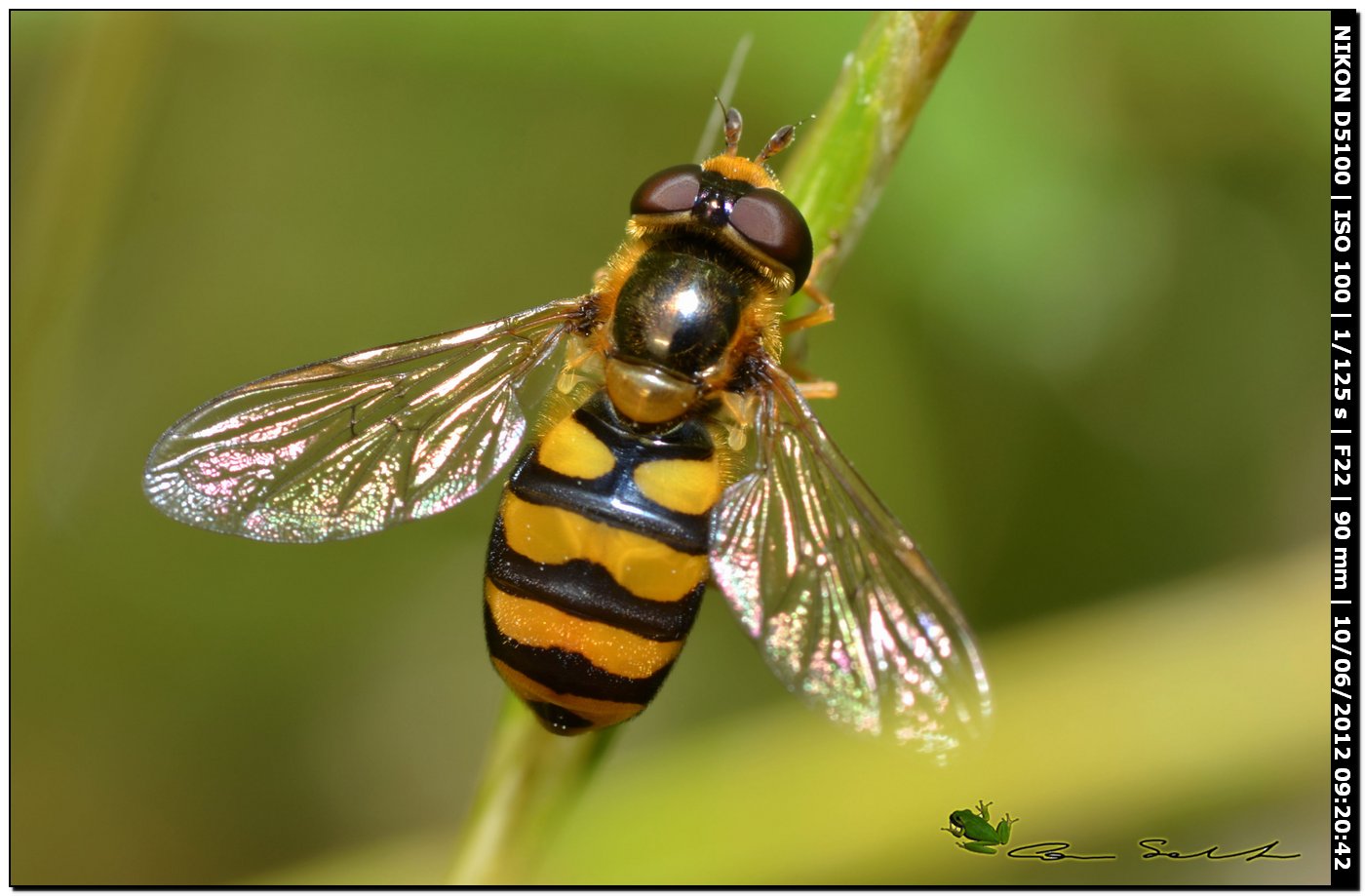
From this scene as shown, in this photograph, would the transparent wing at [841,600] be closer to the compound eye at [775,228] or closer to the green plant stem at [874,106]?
the compound eye at [775,228]

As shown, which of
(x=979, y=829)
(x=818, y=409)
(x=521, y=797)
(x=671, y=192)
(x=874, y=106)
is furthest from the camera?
(x=818, y=409)

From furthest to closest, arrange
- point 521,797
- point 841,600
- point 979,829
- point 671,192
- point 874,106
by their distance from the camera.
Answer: point 979,829 < point 671,192 < point 841,600 < point 521,797 < point 874,106

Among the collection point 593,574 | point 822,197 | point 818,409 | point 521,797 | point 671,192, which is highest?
point 818,409

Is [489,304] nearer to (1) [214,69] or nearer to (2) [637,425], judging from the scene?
(1) [214,69]

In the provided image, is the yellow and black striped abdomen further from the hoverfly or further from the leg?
the leg

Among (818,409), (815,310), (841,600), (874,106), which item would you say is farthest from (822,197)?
(818,409)

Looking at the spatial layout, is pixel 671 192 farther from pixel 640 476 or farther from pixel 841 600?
A: pixel 841 600
